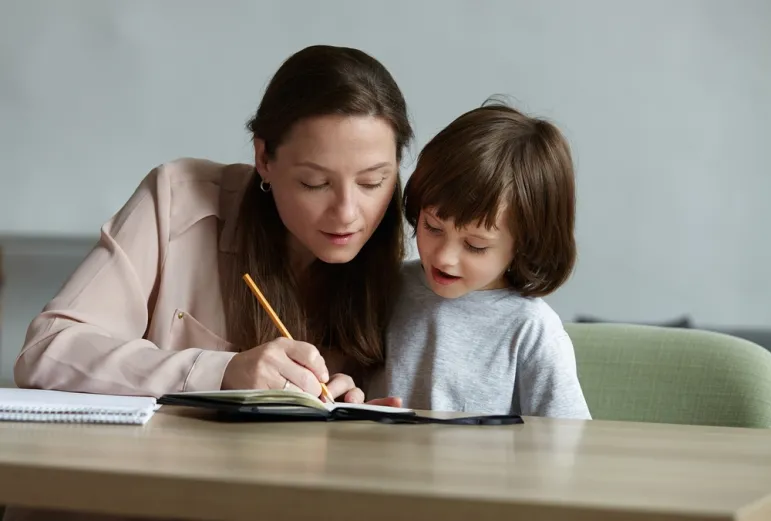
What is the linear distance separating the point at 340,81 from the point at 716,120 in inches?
105

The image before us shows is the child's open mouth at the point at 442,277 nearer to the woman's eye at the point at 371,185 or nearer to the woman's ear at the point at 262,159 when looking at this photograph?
the woman's eye at the point at 371,185

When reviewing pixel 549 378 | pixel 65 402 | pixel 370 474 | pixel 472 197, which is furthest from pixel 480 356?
pixel 370 474

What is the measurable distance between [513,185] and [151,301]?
58 centimetres

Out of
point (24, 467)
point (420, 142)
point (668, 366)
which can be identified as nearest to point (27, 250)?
point (420, 142)

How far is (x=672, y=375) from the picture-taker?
168 cm

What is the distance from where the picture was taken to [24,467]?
2.86 ft

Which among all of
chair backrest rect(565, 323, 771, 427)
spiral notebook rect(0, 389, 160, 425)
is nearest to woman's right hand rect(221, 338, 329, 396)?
spiral notebook rect(0, 389, 160, 425)

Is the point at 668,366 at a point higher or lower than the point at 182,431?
lower

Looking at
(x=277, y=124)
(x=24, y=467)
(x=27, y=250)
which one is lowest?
(x=27, y=250)

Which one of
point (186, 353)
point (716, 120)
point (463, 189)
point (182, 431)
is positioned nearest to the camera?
point (182, 431)

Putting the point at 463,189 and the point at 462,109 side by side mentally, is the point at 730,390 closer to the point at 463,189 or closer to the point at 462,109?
the point at 463,189

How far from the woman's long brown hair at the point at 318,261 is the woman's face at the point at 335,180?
0.08ft

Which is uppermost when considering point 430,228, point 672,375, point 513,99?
point 430,228

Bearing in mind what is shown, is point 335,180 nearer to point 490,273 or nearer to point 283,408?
point 490,273
